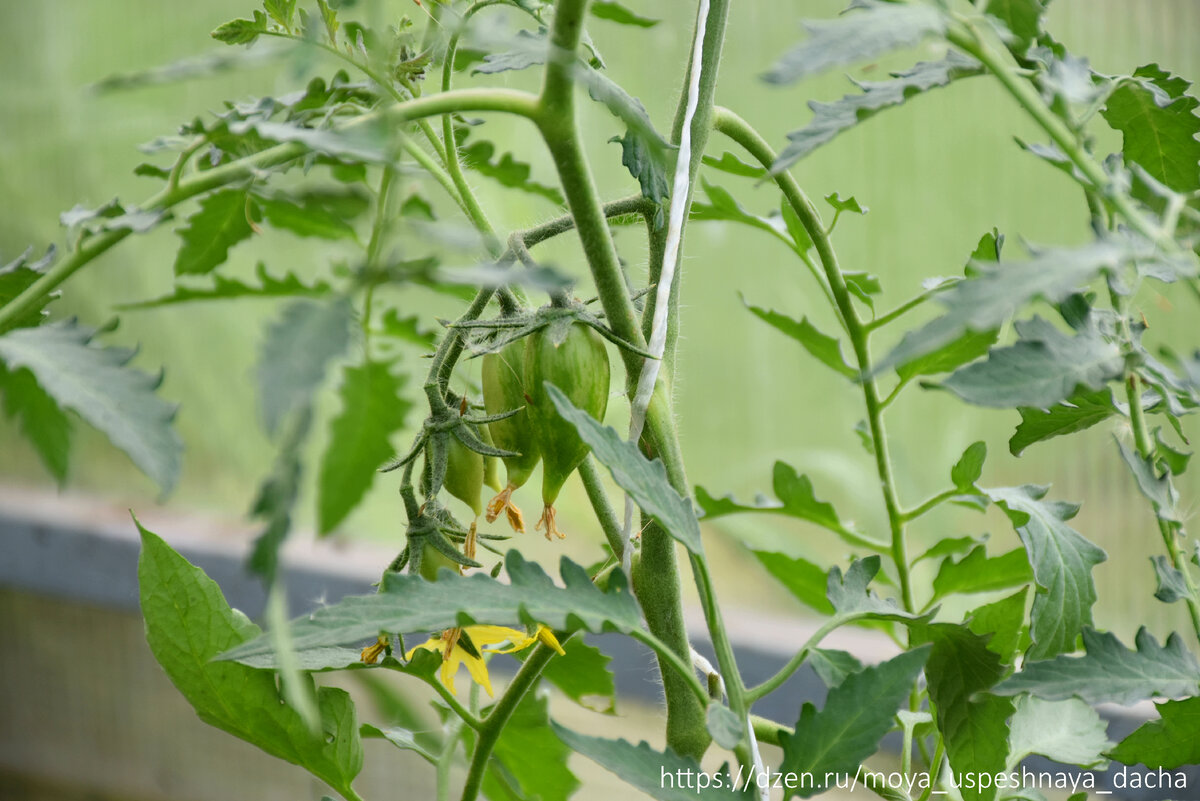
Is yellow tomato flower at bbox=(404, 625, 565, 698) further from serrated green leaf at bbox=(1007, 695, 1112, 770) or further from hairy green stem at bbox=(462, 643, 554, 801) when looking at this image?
serrated green leaf at bbox=(1007, 695, 1112, 770)

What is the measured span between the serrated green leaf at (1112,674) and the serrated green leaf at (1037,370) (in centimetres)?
6

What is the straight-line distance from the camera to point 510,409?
199 millimetres

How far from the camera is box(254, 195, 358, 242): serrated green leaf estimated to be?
0.27 metres

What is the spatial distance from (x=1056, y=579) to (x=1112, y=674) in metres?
0.03

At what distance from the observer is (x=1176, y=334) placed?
61 centimetres

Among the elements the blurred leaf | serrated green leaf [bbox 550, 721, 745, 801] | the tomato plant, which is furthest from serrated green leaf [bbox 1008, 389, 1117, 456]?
the blurred leaf

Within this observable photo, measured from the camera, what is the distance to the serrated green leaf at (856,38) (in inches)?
4.9

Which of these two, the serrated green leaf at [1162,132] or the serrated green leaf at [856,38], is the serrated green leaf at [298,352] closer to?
the serrated green leaf at [856,38]

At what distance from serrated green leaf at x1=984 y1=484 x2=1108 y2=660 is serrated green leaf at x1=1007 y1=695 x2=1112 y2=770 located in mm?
47

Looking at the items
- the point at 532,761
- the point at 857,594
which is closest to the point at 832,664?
the point at 857,594

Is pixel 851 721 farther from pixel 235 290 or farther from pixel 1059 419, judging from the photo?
pixel 235 290

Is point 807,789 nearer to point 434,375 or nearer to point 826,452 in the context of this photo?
point 434,375

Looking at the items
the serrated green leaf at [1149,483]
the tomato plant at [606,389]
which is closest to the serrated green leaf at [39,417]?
the tomato plant at [606,389]

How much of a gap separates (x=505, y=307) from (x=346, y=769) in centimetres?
13
